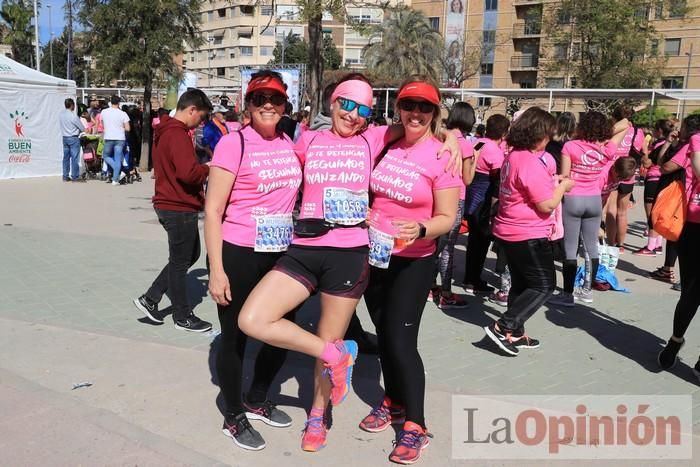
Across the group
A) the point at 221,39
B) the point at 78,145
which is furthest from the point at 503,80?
the point at 78,145

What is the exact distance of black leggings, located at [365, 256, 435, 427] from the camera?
3242 millimetres

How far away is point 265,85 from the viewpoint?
3.08m

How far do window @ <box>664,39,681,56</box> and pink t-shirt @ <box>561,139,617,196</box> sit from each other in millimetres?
55214

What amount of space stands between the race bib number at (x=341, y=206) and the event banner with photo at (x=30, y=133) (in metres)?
13.9

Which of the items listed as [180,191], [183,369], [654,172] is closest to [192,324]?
[183,369]

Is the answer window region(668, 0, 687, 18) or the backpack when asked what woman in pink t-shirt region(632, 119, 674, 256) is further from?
window region(668, 0, 687, 18)

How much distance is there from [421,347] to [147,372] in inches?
81.2

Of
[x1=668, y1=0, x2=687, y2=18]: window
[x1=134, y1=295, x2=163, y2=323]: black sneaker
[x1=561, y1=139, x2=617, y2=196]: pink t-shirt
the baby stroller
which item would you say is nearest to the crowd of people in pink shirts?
[x1=134, y1=295, x2=163, y2=323]: black sneaker

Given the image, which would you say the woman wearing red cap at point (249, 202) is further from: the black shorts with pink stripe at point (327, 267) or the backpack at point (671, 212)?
the backpack at point (671, 212)

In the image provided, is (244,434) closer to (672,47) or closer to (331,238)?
(331,238)

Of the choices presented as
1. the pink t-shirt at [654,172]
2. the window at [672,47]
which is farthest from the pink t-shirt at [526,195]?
the window at [672,47]

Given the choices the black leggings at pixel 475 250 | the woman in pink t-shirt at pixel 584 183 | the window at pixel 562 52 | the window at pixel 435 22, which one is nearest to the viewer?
the woman in pink t-shirt at pixel 584 183

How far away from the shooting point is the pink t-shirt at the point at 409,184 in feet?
10.2

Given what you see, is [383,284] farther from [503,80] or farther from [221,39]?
[221,39]
